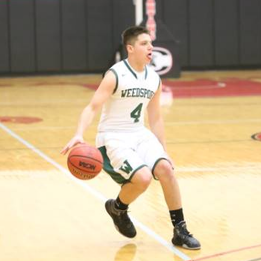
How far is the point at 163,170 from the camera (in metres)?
6.01

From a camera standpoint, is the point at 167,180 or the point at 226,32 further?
the point at 226,32

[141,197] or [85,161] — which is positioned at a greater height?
[85,161]

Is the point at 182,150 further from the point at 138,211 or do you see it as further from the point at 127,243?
the point at 127,243

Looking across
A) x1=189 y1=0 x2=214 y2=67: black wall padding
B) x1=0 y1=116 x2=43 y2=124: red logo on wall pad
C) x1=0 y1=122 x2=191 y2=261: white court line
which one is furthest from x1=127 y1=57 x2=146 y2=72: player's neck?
x1=189 y1=0 x2=214 y2=67: black wall padding

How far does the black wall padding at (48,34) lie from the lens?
24219 mm

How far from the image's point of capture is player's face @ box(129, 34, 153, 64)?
6.18 meters

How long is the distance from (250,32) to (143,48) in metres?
19.9

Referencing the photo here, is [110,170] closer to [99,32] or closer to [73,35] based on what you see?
[73,35]

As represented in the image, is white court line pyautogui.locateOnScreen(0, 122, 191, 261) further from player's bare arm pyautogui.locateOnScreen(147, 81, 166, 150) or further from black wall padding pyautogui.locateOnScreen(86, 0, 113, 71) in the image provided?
black wall padding pyautogui.locateOnScreen(86, 0, 113, 71)

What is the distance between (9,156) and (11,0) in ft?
47.5

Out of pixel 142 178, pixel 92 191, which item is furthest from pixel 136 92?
pixel 92 191

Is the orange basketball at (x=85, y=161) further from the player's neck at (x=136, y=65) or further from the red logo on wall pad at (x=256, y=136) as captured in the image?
the red logo on wall pad at (x=256, y=136)

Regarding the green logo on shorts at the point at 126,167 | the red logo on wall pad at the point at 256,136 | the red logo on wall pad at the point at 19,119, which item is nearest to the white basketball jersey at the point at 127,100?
the green logo on shorts at the point at 126,167

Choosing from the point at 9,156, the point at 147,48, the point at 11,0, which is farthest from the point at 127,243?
the point at 11,0
